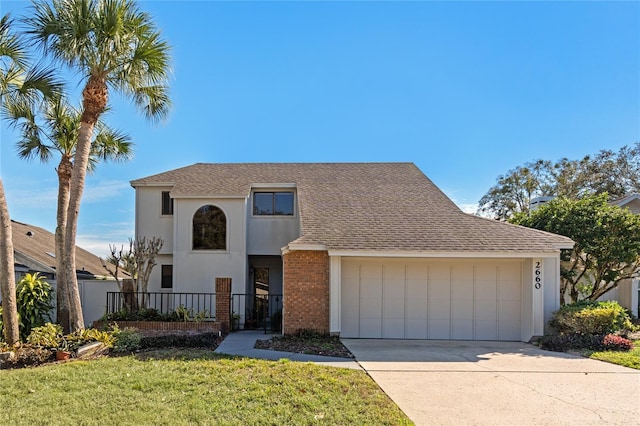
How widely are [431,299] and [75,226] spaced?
938 centimetres

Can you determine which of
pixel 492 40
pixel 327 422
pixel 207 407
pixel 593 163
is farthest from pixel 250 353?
pixel 593 163

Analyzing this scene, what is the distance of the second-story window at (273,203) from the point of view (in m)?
15.9

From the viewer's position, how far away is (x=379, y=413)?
5.29 meters

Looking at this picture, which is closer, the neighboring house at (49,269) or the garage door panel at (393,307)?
the garage door panel at (393,307)

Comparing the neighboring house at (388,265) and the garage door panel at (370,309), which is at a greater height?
the neighboring house at (388,265)

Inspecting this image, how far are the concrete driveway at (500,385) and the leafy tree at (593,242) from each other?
473 cm

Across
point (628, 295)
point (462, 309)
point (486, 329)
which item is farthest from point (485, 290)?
point (628, 295)

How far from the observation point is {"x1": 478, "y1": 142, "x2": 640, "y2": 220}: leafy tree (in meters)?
29.3

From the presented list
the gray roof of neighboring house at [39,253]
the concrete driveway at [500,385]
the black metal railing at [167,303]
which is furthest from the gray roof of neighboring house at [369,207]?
the gray roof of neighboring house at [39,253]

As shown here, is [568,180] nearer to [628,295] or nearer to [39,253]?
[628,295]

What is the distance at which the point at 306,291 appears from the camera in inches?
446

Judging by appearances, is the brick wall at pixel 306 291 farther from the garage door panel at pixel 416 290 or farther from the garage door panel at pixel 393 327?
the garage door panel at pixel 416 290

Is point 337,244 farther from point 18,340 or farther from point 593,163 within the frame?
point 593,163

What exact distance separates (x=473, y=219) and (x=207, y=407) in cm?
1028
